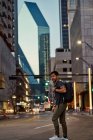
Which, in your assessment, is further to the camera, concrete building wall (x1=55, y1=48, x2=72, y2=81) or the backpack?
concrete building wall (x1=55, y1=48, x2=72, y2=81)

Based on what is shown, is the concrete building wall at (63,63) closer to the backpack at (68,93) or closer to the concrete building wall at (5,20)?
the concrete building wall at (5,20)

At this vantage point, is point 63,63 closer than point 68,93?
No

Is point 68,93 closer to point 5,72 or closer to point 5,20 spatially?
point 5,72

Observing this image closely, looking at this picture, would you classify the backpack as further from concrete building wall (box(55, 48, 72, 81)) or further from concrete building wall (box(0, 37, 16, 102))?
concrete building wall (box(55, 48, 72, 81))

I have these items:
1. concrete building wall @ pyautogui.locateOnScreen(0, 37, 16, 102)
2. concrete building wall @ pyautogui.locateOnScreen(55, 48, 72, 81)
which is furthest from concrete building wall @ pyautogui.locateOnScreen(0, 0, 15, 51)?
concrete building wall @ pyautogui.locateOnScreen(55, 48, 72, 81)

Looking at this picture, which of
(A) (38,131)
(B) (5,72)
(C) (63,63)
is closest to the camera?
(A) (38,131)

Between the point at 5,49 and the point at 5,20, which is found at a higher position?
the point at 5,20

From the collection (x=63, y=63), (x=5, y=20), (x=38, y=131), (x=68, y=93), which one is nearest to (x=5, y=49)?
(x=5, y=20)

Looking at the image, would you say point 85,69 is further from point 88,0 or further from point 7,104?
point 7,104

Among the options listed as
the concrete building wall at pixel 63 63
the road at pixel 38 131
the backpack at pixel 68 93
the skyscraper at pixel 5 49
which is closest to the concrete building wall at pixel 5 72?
the skyscraper at pixel 5 49

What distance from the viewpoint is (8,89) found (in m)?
118

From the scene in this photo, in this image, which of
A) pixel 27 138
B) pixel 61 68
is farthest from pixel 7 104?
pixel 27 138

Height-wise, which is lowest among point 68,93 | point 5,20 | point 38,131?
point 38,131

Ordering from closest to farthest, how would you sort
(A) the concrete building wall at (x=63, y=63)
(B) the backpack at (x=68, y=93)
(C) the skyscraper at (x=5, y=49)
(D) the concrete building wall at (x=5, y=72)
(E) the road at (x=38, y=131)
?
1. (B) the backpack at (x=68, y=93)
2. (E) the road at (x=38, y=131)
3. (D) the concrete building wall at (x=5, y=72)
4. (C) the skyscraper at (x=5, y=49)
5. (A) the concrete building wall at (x=63, y=63)
